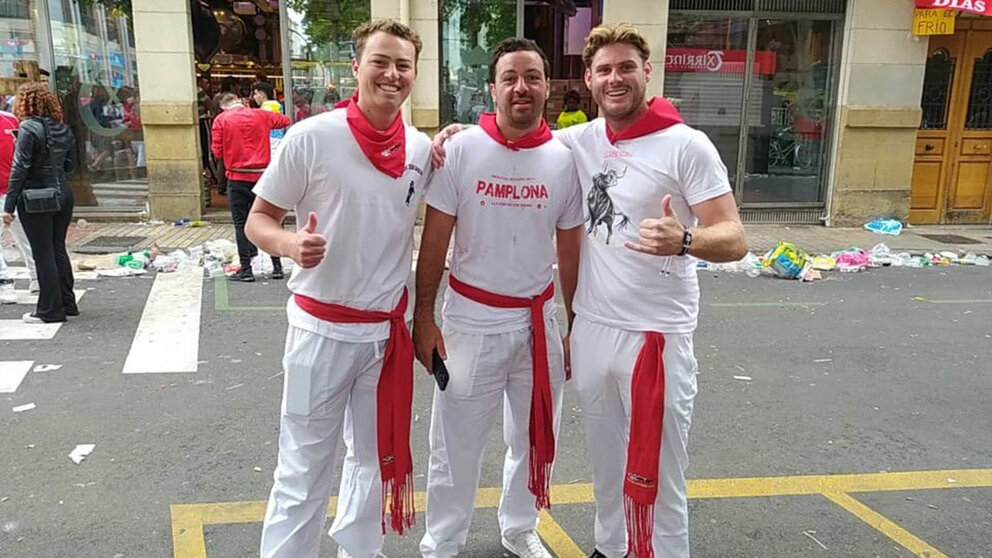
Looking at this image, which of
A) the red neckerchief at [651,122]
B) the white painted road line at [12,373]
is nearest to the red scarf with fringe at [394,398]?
the red neckerchief at [651,122]

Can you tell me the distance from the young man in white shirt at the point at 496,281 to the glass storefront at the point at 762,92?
9315mm

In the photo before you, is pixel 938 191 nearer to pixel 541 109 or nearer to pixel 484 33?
pixel 484 33

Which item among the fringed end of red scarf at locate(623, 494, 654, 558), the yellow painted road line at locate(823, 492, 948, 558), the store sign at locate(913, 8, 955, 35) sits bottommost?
the yellow painted road line at locate(823, 492, 948, 558)

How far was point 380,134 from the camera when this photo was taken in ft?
8.66

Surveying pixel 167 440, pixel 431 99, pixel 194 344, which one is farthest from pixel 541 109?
pixel 431 99

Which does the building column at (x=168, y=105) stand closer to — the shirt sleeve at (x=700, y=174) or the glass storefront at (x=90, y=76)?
the glass storefront at (x=90, y=76)

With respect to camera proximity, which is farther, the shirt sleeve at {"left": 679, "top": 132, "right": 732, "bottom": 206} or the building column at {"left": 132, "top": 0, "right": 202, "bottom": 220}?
the building column at {"left": 132, "top": 0, "right": 202, "bottom": 220}

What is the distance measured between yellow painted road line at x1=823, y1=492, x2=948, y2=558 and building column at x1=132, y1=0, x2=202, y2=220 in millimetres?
9548

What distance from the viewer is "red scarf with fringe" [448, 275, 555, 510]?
289 cm

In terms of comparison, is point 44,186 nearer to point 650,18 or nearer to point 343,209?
point 343,209

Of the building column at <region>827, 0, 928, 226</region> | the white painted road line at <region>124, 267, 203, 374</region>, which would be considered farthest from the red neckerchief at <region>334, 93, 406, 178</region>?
the building column at <region>827, 0, 928, 226</region>

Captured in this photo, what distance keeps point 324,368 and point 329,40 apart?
9.68 meters

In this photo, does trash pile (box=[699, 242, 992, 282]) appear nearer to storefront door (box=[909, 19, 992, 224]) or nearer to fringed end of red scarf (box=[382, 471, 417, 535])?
storefront door (box=[909, 19, 992, 224])

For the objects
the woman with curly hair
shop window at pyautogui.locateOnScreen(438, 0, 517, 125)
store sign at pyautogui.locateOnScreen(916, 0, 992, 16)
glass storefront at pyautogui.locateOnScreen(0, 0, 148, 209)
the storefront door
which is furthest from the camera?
the storefront door
